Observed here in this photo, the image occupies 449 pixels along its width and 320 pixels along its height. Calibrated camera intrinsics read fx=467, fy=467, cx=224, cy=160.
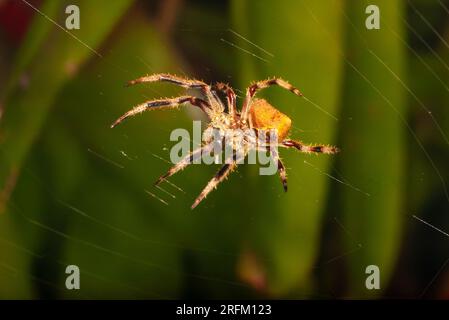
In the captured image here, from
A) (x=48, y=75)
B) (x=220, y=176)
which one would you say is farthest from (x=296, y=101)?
(x=48, y=75)

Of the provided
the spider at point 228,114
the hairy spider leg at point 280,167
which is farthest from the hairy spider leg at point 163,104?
the hairy spider leg at point 280,167

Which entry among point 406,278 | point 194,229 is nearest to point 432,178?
point 406,278

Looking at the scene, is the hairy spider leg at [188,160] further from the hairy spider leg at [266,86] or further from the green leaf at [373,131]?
the green leaf at [373,131]

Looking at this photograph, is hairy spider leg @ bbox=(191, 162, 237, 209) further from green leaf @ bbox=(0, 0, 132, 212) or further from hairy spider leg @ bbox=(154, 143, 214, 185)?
green leaf @ bbox=(0, 0, 132, 212)

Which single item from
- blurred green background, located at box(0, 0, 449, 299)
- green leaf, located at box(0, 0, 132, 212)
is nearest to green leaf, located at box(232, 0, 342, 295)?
blurred green background, located at box(0, 0, 449, 299)

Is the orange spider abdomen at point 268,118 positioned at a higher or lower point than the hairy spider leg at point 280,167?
higher
